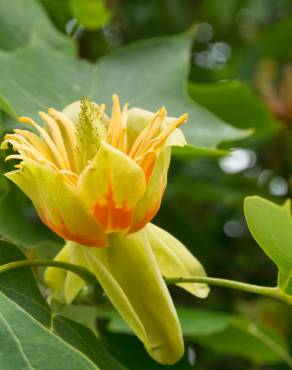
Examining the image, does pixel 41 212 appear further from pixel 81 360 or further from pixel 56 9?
pixel 56 9

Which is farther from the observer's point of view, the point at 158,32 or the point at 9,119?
the point at 158,32

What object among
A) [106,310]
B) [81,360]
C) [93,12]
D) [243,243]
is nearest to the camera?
[81,360]

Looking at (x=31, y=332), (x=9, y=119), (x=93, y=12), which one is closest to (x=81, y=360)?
(x=31, y=332)

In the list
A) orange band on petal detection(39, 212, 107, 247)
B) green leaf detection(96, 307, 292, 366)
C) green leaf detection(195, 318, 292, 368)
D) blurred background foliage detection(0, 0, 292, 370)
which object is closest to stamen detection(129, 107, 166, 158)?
orange band on petal detection(39, 212, 107, 247)

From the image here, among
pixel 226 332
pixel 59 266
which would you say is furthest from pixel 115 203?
pixel 226 332

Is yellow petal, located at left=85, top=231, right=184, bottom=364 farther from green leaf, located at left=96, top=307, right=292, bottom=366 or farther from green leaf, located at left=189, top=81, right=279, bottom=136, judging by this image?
green leaf, located at left=189, top=81, right=279, bottom=136

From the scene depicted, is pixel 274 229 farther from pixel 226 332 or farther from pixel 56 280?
pixel 226 332

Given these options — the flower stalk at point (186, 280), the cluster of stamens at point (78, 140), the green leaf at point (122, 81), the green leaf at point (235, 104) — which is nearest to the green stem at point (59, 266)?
the flower stalk at point (186, 280)
